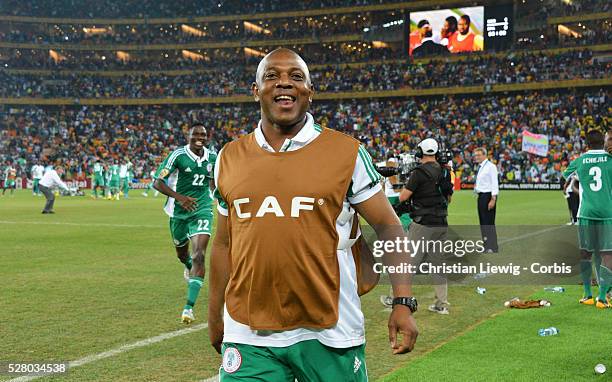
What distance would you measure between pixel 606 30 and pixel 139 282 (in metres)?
56.8

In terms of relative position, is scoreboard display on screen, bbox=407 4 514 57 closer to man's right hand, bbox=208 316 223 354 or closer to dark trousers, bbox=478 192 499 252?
dark trousers, bbox=478 192 499 252

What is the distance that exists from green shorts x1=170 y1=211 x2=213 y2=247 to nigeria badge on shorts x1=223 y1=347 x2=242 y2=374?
593 cm

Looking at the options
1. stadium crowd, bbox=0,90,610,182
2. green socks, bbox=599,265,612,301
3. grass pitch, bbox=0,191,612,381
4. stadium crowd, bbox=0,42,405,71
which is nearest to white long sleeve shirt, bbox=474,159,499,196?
grass pitch, bbox=0,191,612,381

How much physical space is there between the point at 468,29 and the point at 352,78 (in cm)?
1830

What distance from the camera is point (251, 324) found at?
2.90m

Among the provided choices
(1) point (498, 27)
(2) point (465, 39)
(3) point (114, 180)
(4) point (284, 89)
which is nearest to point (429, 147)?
(4) point (284, 89)

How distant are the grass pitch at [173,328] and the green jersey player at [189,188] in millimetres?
951

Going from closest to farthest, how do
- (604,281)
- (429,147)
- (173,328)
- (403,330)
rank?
(403,330)
(173,328)
(604,281)
(429,147)

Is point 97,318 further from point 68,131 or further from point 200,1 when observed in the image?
point 200,1

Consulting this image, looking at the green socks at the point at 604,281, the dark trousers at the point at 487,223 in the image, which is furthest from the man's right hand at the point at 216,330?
the dark trousers at the point at 487,223

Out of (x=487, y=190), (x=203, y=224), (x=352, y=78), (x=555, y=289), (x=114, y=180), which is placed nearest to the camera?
(x=203, y=224)

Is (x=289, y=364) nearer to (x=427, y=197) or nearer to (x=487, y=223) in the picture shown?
(x=427, y=197)

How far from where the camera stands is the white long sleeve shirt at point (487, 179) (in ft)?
46.2

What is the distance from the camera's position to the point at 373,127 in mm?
57312
